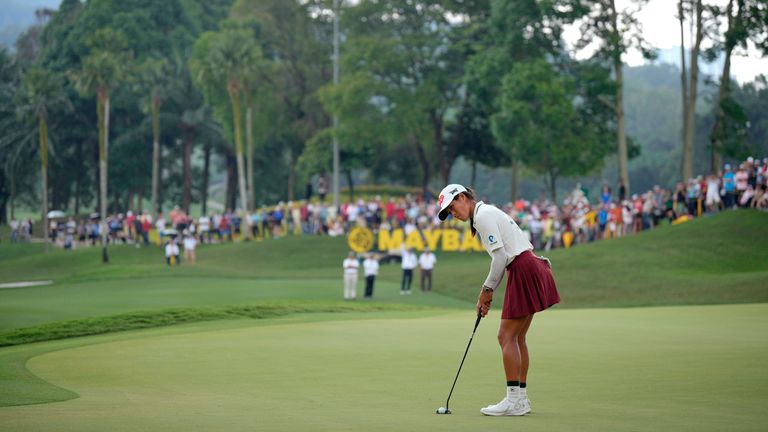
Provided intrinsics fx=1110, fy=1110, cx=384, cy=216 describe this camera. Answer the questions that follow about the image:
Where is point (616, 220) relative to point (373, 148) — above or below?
below

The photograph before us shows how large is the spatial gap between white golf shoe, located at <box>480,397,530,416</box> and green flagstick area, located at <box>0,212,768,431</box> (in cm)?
15

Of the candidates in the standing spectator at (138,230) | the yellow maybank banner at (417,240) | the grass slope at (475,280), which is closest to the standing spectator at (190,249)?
the grass slope at (475,280)

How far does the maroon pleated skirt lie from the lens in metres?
11.1

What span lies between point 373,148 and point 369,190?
35.2 feet

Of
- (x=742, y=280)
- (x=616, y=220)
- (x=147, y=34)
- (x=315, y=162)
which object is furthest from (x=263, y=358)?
(x=147, y=34)

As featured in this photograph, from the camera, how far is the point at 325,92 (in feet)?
249

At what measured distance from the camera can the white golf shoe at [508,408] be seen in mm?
10664

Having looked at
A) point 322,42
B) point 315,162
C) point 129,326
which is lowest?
point 129,326

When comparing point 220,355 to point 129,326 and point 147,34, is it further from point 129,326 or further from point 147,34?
point 147,34

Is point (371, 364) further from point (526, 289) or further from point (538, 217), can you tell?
point (538, 217)

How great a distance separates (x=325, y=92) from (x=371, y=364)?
6158 cm

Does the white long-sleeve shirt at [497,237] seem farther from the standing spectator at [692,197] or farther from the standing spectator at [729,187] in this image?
the standing spectator at [692,197]

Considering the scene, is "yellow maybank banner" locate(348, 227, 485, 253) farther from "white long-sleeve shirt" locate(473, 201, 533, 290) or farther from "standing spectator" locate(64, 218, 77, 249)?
"white long-sleeve shirt" locate(473, 201, 533, 290)

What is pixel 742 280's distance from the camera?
36344 mm
